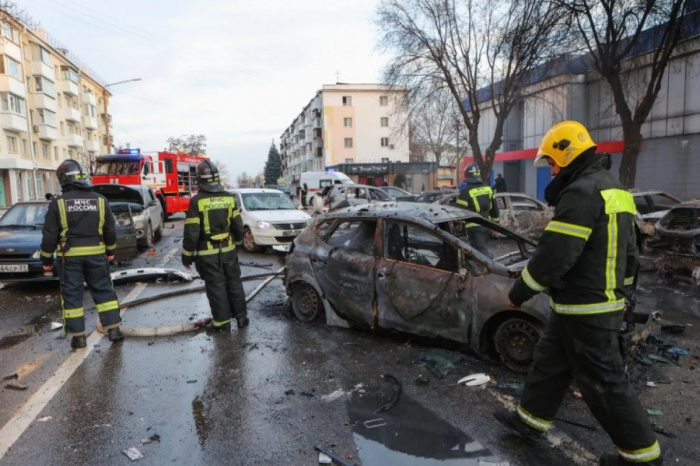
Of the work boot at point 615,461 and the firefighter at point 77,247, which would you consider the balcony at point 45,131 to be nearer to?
the firefighter at point 77,247

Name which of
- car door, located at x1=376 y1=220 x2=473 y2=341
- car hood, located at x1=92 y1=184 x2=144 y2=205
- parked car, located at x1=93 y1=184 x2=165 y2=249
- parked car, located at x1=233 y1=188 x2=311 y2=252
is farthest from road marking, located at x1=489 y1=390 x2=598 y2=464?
car hood, located at x1=92 y1=184 x2=144 y2=205

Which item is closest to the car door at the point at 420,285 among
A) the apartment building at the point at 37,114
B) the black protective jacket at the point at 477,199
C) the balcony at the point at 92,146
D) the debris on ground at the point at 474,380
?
the debris on ground at the point at 474,380

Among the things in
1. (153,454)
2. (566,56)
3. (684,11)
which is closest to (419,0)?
(566,56)

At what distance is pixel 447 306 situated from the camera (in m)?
4.78

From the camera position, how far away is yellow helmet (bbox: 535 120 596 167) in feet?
9.86

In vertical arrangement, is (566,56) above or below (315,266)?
above

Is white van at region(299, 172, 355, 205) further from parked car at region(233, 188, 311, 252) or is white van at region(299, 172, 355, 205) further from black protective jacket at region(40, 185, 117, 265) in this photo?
black protective jacket at region(40, 185, 117, 265)

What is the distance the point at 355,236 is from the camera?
5.66m

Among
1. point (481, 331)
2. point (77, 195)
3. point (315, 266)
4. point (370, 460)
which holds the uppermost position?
point (77, 195)

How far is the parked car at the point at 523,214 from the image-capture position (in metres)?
13.2

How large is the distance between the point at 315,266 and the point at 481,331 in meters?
2.14

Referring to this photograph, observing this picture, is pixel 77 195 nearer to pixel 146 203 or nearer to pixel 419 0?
pixel 146 203

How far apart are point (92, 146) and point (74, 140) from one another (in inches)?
324

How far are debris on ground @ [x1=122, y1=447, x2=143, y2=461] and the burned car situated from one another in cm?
815
